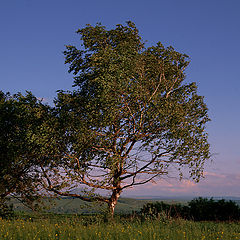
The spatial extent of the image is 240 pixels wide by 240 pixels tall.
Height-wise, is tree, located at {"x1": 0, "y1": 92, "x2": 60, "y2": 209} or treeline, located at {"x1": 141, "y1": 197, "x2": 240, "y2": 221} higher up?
tree, located at {"x1": 0, "y1": 92, "x2": 60, "y2": 209}

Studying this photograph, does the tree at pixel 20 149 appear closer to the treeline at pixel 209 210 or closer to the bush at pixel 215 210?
the treeline at pixel 209 210

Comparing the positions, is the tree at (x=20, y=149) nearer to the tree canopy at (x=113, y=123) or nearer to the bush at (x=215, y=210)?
the tree canopy at (x=113, y=123)

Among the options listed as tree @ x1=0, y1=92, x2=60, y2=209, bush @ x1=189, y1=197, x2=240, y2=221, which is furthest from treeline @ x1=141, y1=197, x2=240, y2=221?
tree @ x1=0, y1=92, x2=60, y2=209

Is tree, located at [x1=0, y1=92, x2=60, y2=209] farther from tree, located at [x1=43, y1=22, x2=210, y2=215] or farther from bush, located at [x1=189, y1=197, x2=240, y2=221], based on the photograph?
bush, located at [x1=189, y1=197, x2=240, y2=221]

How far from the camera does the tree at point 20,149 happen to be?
862 inches

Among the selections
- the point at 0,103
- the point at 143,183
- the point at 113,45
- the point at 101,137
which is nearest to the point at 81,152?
the point at 101,137

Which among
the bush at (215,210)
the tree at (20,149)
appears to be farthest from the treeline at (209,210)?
the tree at (20,149)

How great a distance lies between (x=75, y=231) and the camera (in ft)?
42.9

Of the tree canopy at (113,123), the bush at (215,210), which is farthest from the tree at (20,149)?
the bush at (215,210)

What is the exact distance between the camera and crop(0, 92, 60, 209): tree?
2189 centimetres

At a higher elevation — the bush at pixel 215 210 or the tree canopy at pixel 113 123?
the tree canopy at pixel 113 123

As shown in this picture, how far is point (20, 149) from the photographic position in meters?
21.8

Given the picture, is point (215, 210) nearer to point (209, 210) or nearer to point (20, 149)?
point (209, 210)

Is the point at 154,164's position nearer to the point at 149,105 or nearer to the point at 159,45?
the point at 149,105
